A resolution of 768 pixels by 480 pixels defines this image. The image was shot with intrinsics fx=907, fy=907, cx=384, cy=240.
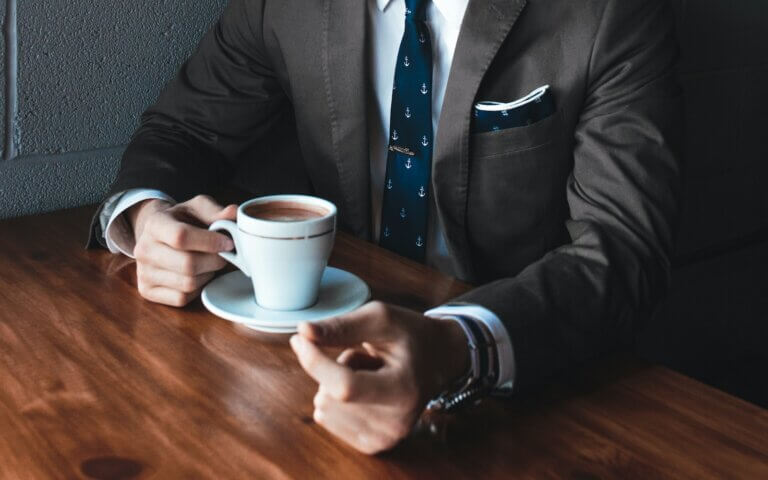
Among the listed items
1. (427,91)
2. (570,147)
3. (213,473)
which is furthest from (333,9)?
(213,473)

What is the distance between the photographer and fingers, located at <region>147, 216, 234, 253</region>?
1.11 metres

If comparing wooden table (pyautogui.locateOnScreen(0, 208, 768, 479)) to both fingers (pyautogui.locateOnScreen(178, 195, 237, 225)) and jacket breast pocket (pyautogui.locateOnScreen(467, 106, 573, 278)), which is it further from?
jacket breast pocket (pyautogui.locateOnScreen(467, 106, 573, 278))

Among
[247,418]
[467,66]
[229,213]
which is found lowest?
[247,418]

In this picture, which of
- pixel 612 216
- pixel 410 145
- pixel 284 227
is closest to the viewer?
pixel 284 227

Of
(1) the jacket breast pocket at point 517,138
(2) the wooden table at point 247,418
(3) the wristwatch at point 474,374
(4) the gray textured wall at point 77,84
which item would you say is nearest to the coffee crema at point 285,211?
(2) the wooden table at point 247,418

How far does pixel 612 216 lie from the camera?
123cm

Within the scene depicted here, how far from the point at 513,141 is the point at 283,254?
49 cm

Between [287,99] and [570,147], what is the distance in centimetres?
58

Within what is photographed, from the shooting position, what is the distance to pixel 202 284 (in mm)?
1135

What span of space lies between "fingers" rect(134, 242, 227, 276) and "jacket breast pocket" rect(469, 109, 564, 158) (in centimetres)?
45

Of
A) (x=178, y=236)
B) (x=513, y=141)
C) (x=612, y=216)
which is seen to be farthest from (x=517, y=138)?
(x=178, y=236)

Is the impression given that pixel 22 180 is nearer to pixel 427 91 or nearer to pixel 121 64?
pixel 121 64

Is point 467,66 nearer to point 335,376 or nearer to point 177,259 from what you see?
point 177,259

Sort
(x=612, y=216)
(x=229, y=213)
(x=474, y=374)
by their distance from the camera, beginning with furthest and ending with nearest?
1. (x=612, y=216)
2. (x=229, y=213)
3. (x=474, y=374)
